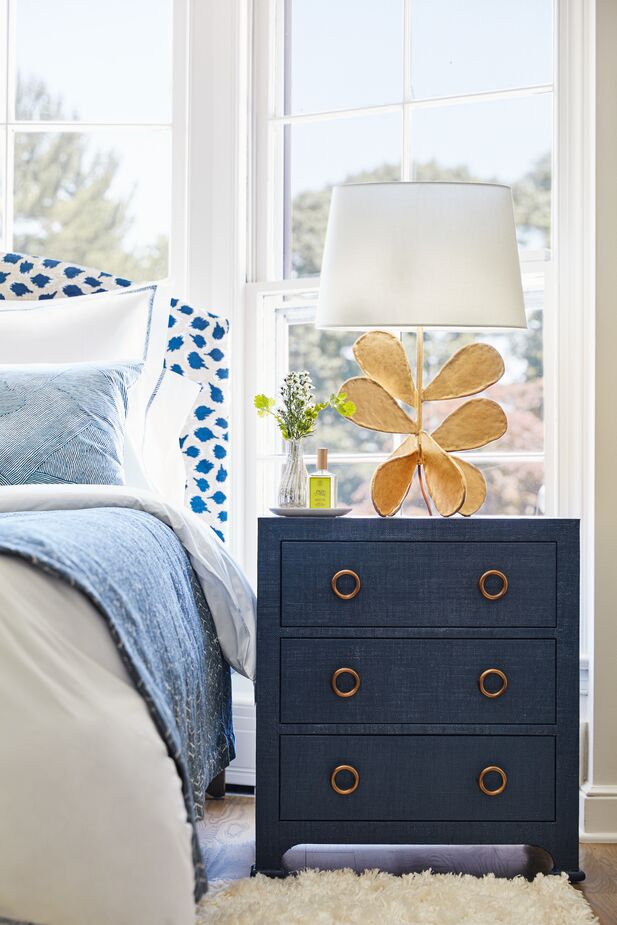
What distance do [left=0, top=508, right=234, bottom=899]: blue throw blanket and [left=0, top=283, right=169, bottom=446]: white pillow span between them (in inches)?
23.4

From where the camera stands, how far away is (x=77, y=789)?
90 centimetres

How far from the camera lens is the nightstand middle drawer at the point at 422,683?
185cm

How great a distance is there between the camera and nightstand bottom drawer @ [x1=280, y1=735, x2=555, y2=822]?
1842mm

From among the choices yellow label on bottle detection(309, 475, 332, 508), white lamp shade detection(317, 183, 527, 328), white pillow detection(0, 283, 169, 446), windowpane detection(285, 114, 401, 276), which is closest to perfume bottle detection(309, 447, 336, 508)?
yellow label on bottle detection(309, 475, 332, 508)

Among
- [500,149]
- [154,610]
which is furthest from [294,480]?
[500,149]

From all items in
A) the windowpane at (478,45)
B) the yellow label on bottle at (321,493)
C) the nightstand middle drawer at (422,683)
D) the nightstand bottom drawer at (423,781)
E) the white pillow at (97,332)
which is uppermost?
the windowpane at (478,45)

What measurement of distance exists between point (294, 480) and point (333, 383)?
60 centimetres

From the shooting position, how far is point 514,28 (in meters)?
2.48

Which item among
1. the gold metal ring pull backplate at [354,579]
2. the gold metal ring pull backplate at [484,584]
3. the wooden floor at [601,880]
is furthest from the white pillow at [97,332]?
the wooden floor at [601,880]

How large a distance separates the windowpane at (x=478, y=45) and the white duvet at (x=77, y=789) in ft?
6.53

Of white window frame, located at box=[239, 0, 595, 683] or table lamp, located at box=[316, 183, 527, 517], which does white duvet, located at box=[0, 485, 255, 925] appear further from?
white window frame, located at box=[239, 0, 595, 683]

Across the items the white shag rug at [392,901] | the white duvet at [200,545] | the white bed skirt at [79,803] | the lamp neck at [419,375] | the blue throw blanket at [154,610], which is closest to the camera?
the white bed skirt at [79,803]

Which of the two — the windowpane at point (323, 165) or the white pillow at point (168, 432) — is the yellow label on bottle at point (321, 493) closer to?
the white pillow at point (168, 432)

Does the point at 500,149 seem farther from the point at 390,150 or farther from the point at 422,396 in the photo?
the point at 422,396
